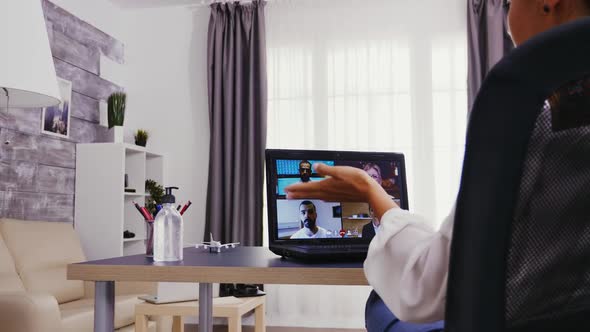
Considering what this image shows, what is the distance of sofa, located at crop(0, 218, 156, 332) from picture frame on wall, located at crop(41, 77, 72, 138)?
0.65 meters

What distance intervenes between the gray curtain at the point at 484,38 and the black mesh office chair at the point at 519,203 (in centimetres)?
388

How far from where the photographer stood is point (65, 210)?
3.93 meters

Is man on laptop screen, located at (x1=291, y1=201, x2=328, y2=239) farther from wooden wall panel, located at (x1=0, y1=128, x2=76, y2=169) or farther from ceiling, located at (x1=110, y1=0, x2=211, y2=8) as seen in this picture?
ceiling, located at (x1=110, y1=0, x2=211, y2=8)

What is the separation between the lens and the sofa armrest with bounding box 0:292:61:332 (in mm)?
2326

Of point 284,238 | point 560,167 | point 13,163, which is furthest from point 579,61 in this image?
point 13,163

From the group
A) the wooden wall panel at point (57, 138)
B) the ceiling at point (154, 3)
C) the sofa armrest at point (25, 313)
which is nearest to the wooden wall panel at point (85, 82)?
the wooden wall panel at point (57, 138)

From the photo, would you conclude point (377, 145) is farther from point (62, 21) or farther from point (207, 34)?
point (62, 21)

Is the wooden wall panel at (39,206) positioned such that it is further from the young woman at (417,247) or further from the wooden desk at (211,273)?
the young woman at (417,247)

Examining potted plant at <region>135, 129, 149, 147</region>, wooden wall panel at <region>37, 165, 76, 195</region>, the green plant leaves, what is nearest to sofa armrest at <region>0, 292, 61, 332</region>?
wooden wall panel at <region>37, 165, 76, 195</region>

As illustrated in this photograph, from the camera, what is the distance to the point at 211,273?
1.16 metres

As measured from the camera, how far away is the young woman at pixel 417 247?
63cm

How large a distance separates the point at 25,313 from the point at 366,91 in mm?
A: 2988

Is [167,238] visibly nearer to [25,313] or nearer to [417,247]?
[417,247]

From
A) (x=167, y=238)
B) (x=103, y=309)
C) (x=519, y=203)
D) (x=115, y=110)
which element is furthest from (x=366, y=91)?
(x=519, y=203)
